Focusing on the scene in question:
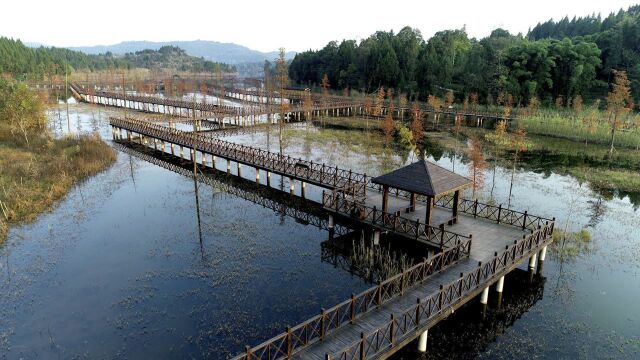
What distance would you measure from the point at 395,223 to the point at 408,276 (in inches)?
229

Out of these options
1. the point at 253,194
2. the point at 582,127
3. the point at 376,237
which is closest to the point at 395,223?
the point at 376,237

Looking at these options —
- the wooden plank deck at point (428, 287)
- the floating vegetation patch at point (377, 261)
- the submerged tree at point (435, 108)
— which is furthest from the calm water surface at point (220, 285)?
the submerged tree at point (435, 108)

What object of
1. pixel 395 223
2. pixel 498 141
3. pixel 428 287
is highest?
pixel 498 141

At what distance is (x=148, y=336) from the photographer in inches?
666

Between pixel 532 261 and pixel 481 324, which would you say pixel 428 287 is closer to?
pixel 481 324

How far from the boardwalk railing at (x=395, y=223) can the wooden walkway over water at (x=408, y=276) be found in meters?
0.05

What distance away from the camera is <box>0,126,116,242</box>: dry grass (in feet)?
96.4

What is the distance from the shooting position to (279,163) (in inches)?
1416

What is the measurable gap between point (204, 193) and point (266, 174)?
676 cm

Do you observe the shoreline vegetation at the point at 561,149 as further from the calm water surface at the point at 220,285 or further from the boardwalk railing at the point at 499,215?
the boardwalk railing at the point at 499,215

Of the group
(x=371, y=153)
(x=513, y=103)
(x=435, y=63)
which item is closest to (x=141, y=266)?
(x=371, y=153)

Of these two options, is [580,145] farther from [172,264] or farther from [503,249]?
[172,264]

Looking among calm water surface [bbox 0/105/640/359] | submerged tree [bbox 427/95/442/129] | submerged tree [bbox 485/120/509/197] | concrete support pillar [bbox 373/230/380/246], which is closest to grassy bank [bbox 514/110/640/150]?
submerged tree [bbox 485/120/509/197]

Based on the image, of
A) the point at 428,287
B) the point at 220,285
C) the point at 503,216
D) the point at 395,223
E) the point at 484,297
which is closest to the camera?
the point at 428,287
